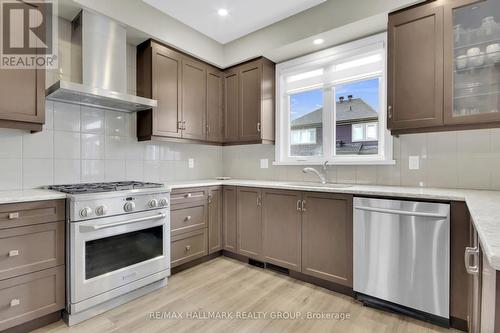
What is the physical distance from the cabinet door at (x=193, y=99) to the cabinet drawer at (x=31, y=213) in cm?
150

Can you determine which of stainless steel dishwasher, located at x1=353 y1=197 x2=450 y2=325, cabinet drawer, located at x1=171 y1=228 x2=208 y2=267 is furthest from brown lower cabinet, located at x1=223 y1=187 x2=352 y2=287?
cabinet drawer, located at x1=171 y1=228 x2=208 y2=267

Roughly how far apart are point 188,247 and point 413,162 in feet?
7.80

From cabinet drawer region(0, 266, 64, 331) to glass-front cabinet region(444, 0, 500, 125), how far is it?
312 centimetres

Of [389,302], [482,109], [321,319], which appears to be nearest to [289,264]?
[321,319]

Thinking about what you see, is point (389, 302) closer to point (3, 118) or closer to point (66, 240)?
point (66, 240)

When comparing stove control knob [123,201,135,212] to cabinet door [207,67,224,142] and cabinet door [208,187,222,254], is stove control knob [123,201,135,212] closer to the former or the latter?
cabinet door [208,187,222,254]

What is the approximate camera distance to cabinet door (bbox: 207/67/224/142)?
3334 millimetres

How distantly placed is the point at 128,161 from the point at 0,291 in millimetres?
1495

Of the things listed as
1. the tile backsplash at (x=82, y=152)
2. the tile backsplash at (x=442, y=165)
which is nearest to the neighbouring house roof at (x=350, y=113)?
the tile backsplash at (x=442, y=165)

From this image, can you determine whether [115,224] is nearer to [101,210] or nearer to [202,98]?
[101,210]

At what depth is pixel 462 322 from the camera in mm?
1712

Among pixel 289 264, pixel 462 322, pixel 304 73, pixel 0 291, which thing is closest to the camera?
pixel 0 291

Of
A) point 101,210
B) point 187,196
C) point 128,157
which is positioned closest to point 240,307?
point 187,196

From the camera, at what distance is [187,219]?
Answer: 8.88 ft
